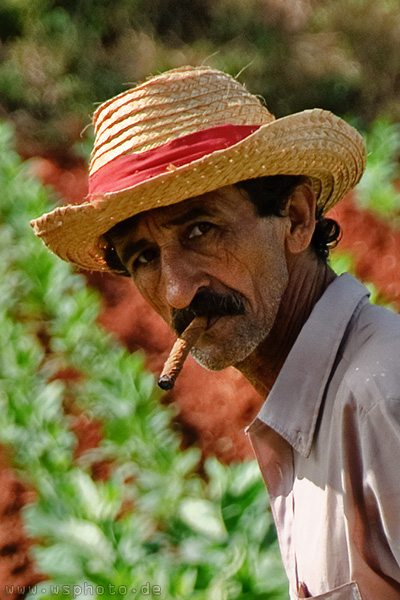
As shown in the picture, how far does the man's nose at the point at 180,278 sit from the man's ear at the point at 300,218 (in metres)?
0.26

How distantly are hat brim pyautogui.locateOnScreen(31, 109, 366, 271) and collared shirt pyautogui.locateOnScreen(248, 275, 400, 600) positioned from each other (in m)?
0.31

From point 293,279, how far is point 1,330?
10.7 ft

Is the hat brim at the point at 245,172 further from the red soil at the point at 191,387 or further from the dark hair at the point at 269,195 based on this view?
the red soil at the point at 191,387

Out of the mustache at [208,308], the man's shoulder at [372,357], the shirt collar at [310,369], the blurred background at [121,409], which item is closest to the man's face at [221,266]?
the mustache at [208,308]

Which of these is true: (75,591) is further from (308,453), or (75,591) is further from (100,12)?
(100,12)

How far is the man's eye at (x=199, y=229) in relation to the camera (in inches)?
86.4

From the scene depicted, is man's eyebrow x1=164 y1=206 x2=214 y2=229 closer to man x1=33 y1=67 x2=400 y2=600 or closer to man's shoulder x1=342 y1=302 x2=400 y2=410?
man x1=33 y1=67 x2=400 y2=600

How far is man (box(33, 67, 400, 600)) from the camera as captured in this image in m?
1.86

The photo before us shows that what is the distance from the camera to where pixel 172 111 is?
2.20 m

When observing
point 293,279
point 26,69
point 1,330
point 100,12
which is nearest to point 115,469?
point 1,330

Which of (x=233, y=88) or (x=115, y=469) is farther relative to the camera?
(x=115, y=469)

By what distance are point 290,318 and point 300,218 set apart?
0.85ft

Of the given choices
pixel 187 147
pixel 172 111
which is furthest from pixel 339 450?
pixel 172 111

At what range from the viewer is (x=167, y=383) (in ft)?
6.33
